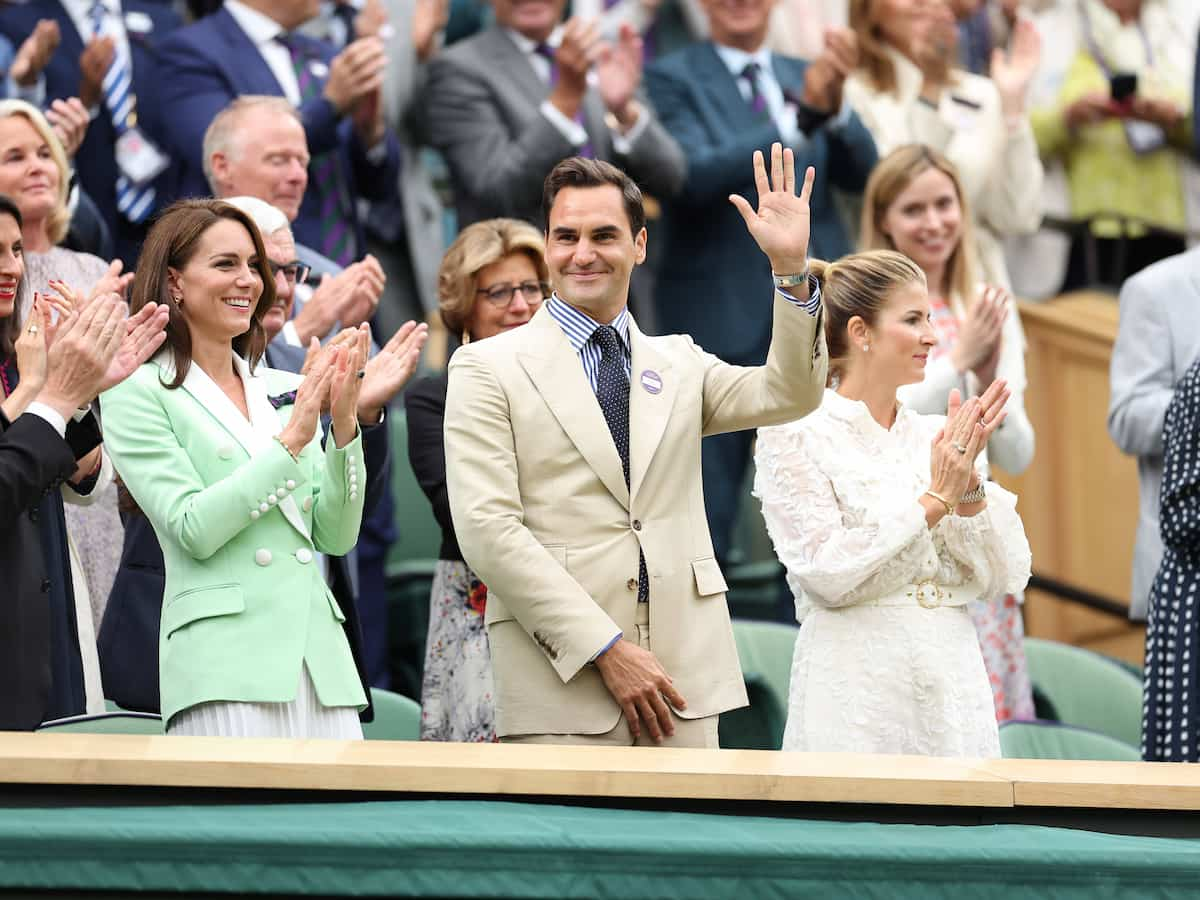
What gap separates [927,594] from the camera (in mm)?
3754

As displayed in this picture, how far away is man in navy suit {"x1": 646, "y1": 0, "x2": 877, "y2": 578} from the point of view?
5820mm

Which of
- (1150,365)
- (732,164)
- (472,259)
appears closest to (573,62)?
(732,164)

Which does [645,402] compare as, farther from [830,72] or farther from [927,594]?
[830,72]

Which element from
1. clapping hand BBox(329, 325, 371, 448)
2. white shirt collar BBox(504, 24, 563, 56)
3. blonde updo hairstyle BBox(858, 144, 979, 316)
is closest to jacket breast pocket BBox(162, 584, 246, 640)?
clapping hand BBox(329, 325, 371, 448)

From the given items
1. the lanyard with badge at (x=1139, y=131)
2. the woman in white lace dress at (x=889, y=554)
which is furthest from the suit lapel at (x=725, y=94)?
the woman in white lace dress at (x=889, y=554)

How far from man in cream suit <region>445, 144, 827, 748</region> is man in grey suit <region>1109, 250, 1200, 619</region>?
182 cm

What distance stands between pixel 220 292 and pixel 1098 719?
2.74 metres

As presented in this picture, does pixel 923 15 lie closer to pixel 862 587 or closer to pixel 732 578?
pixel 732 578

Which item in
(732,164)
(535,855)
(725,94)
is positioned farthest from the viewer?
(725,94)

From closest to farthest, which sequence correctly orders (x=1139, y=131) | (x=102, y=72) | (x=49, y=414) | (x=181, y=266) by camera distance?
(x=49, y=414)
(x=181, y=266)
(x=102, y=72)
(x=1139, y=131)

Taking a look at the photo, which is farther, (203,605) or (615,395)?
(615,395)

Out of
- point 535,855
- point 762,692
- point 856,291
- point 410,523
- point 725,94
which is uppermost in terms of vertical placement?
point 725,94

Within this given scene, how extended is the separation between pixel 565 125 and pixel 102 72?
131cm

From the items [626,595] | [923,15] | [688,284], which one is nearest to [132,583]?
[626,595]
